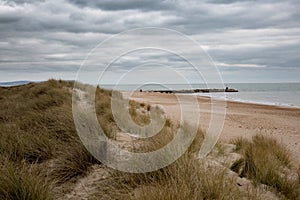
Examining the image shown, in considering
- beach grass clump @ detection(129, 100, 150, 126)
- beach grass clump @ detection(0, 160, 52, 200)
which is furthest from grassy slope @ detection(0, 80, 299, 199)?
beach grass clump @ detection(129, 100, 150, 126)

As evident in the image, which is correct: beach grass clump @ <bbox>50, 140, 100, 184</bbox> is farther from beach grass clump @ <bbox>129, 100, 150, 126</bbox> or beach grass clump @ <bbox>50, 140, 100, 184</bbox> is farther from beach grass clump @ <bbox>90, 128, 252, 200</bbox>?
beach grass clump @ <bbox>129, 100, 150, 126</bbox>

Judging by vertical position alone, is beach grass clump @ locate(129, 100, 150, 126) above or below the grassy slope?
above

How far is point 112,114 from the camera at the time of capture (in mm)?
8719

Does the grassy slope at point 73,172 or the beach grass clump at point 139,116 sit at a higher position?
→ the beach grass clump at point 139,116

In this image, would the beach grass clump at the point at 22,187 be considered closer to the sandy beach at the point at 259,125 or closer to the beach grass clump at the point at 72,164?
the beach grass clump at the point at 72,164

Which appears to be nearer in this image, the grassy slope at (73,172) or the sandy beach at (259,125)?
the grassy slope at (73,172)

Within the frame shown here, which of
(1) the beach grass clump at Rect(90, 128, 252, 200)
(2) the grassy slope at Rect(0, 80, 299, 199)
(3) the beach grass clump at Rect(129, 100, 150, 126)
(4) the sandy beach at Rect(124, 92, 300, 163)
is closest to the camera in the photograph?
(1) the beach grass clump at Rect(90, 128, 252, 200)

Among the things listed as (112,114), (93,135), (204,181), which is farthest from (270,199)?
(112,114)

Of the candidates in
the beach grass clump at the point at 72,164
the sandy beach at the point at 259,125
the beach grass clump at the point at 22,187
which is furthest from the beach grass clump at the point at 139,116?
the beach grass clump at the point at 22,187

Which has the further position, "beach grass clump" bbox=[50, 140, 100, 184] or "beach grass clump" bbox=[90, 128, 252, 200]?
"beach grass clump" bbox=[50, 140, 100, 184]

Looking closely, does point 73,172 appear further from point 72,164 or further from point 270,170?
point 270,170

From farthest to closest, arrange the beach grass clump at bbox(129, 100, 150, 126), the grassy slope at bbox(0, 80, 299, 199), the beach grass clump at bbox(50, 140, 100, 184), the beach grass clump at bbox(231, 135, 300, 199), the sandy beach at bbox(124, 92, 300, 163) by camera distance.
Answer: the sandy beach at bbox(124, 92, 300, 163) < the beach grass clump at bbox(129, 100, 150, 126) < the beach grass clump at bbox(50, 140, 100, 184) < the beach grass clump at bbox(231, 135, 300, 199) < the grassy slope at bbox(0, 80, 299, 199)

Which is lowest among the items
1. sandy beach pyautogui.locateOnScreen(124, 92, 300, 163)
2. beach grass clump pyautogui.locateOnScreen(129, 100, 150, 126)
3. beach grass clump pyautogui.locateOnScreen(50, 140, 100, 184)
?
sandy beach pyautogui.locateOnScreen(124, 92, 300, 163)

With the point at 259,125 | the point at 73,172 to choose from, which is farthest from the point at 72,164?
the point at 259,125
